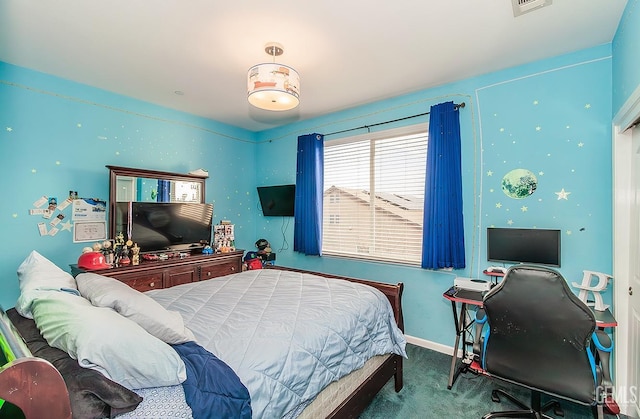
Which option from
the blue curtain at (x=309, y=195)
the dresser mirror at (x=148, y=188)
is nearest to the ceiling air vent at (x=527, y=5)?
the blue curtain at (x=309, y=195)

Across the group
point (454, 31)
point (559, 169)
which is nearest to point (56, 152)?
point (454, 31)

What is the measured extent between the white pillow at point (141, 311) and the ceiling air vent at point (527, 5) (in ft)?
8.92

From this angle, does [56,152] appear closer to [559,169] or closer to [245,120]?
[245,120]

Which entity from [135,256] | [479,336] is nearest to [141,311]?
[479,336]

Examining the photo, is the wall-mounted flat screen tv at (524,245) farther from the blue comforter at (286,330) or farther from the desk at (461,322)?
the blue comforter at (286,330)

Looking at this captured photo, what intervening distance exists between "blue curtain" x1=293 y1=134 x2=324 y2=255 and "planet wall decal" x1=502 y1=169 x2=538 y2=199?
212 cm

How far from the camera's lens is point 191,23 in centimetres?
211

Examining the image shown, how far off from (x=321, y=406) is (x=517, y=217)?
2299 mm

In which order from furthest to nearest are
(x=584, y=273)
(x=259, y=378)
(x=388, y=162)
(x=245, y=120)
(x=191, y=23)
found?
1. (x=245, y=120)
2. (x=388, y=162)
3. (x=584, y=273)
4. (x=191, y=23)
5. (x=259, y=378)

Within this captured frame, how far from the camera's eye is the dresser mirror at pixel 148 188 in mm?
3217

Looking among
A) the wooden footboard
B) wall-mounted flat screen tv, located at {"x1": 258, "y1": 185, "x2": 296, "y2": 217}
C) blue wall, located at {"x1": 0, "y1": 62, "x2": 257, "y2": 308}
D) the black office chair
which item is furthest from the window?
the wooden footboard

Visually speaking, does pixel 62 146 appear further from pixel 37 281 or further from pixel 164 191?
pixel 37 281

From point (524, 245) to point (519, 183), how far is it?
569 mm

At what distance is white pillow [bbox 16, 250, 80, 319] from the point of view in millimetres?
1369
